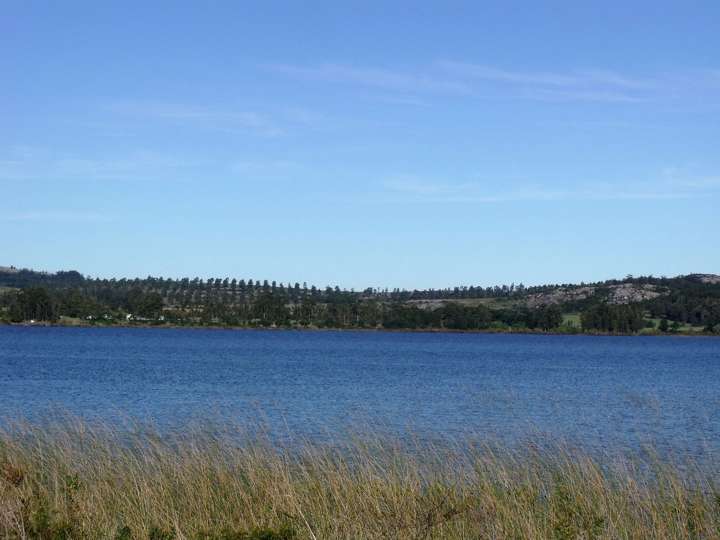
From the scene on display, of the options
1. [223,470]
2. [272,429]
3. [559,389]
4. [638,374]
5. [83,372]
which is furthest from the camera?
[638,374]

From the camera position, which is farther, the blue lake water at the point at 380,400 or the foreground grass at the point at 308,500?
the blue lake water at the point at 380,400

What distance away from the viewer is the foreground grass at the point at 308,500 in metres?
11.2

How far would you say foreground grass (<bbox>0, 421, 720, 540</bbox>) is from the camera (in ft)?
36.9

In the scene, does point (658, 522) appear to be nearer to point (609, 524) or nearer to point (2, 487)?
point (609, 524)

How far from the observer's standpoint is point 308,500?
13.1 meters

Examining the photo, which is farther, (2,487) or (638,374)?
(638,374)

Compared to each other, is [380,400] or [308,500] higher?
[308,500]

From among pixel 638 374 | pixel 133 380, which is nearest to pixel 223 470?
pixel 133 380

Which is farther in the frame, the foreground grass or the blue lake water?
the blue lake water

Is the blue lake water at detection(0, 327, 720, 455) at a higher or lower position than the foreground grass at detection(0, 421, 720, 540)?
lower

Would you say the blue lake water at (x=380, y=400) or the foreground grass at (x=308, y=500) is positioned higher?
the foreground grass at (x=308, y=500)

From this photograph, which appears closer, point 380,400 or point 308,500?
point 308,500

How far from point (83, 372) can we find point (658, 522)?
53.3 meters

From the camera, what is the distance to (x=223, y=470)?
588 inches
